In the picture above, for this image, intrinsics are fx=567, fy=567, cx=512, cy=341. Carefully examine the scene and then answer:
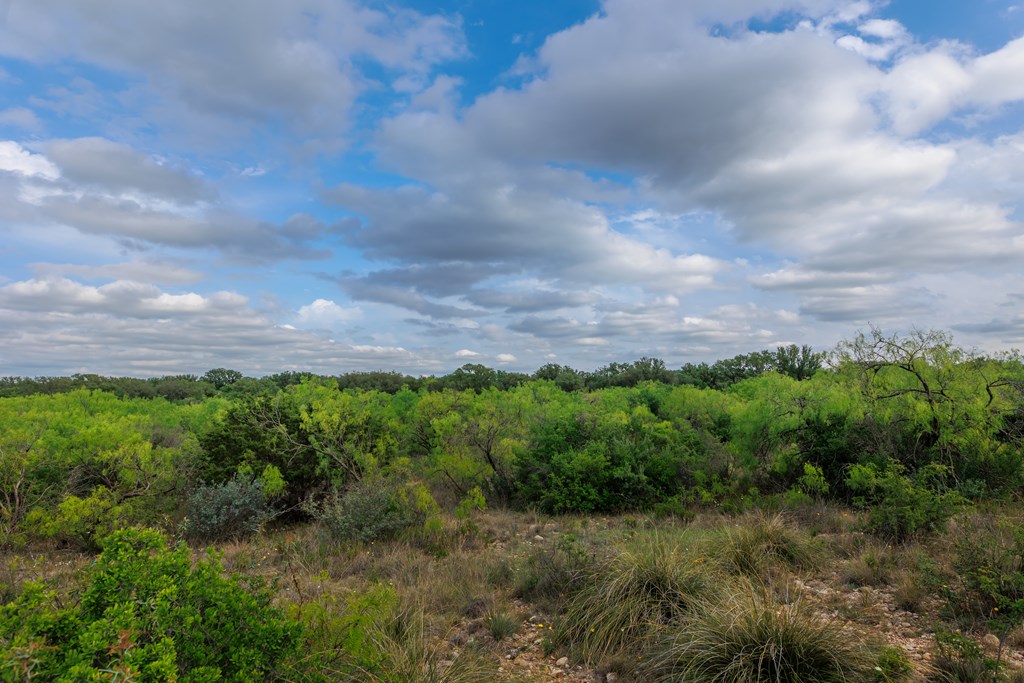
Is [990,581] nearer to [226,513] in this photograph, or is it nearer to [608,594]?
[608,594]

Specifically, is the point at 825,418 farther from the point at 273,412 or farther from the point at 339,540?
Answer: the point at 273,412

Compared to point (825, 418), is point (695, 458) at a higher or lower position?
lower

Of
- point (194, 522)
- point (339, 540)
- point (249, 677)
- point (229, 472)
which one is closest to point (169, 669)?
point (249, 677)

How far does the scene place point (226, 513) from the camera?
404 inches

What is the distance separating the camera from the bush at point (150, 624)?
2439 millimetres

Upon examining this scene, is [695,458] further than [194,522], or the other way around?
[695,458]

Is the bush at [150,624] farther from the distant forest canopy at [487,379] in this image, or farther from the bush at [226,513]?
the distant forest canopy at [487,379]

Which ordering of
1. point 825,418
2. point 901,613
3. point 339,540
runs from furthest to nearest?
point 825,418
point 339,540
point 901,613

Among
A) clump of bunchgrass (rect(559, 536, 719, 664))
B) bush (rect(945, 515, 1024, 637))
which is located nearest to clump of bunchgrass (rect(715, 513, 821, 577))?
clump of bunchgrass (rect(559, 536, 719, 664))

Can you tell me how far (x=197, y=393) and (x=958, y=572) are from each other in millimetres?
39926

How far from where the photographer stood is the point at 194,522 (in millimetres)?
10094

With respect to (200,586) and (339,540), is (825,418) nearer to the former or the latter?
(339,540)

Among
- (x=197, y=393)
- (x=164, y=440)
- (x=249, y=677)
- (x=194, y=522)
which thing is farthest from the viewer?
(x=197, y=393)

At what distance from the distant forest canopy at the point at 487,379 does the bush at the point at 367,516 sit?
1476cm
